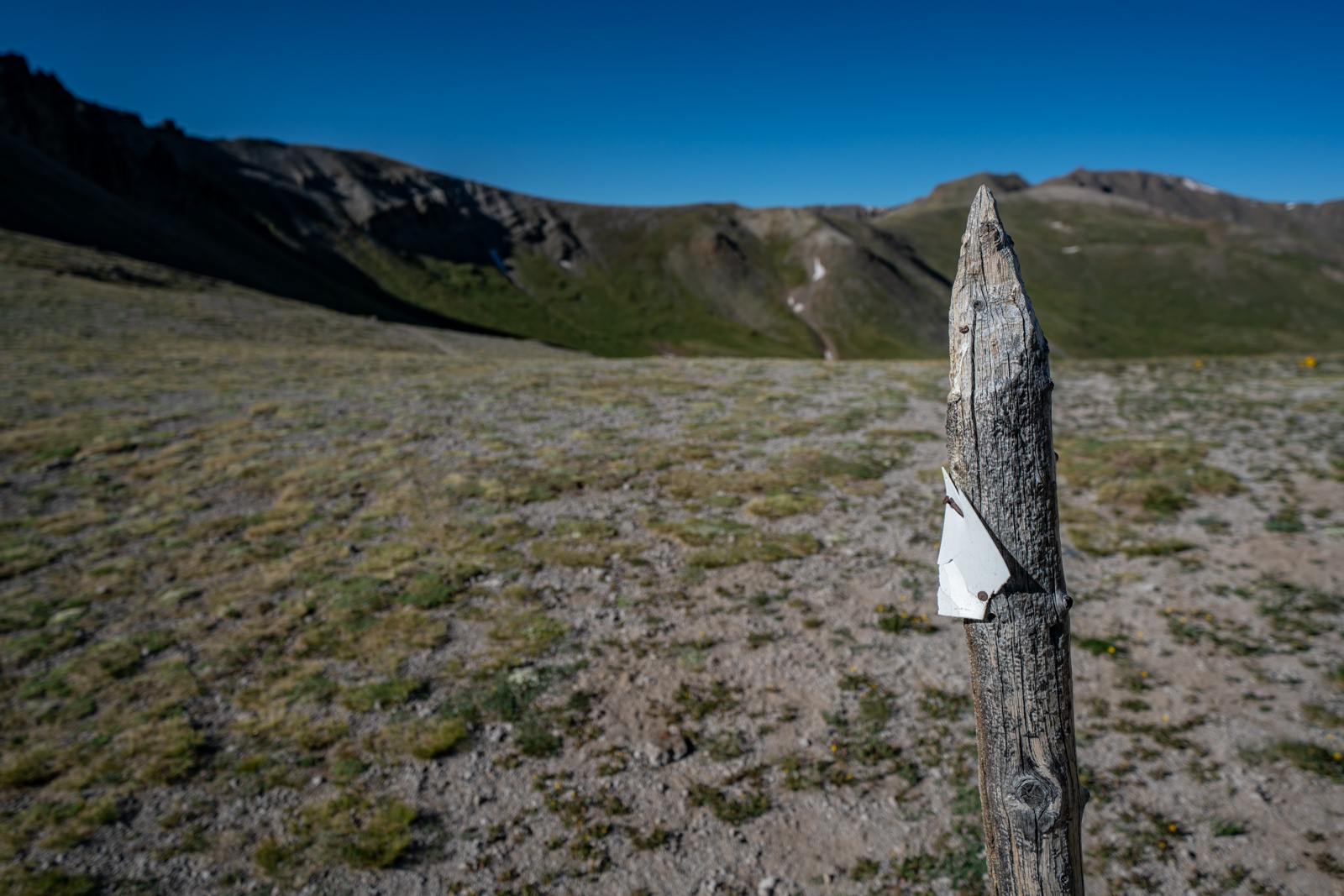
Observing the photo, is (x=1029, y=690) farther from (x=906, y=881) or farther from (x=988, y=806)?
(x=906, y=881)

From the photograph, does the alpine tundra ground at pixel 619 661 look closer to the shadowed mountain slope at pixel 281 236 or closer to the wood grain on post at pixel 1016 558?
the wood grain on post at pixel 1016 558

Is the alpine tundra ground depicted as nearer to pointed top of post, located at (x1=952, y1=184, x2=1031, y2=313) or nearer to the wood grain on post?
the wood grain on post

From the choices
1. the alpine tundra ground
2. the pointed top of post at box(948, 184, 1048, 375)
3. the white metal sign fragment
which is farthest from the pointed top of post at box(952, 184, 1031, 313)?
the alpine tundra ground

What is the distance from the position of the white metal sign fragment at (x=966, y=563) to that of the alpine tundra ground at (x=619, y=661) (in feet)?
16.8

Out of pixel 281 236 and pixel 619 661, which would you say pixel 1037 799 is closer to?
pixel 619 661

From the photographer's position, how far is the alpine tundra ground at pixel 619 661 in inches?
287

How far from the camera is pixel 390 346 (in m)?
54.1

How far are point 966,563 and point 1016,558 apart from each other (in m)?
0.31

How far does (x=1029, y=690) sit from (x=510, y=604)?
10083mm

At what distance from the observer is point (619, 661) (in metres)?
10.6

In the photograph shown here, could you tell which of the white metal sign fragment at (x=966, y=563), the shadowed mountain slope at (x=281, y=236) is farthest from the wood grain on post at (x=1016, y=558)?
the shadowed mountain slope at (x=281, y=236)

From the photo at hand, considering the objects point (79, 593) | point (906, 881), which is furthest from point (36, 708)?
point (906, 881)

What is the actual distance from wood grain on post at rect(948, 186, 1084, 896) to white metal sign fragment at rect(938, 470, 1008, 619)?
0.13 m

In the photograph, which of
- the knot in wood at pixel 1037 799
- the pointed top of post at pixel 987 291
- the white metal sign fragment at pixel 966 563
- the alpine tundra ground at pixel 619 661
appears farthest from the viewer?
the alpine tundra ground at pixel 619 661
